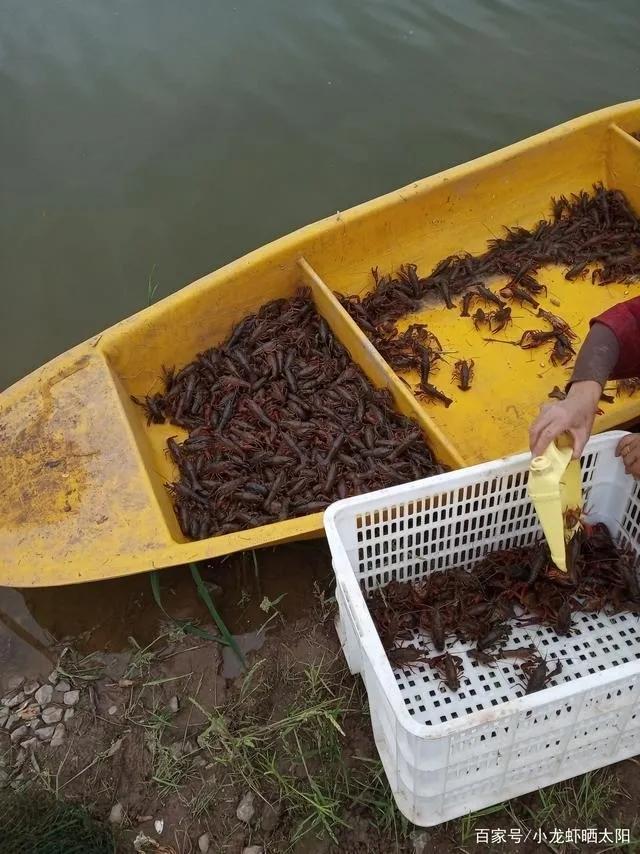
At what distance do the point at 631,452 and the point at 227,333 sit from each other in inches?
102

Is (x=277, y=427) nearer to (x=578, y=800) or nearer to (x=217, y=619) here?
(x=217, y=619)

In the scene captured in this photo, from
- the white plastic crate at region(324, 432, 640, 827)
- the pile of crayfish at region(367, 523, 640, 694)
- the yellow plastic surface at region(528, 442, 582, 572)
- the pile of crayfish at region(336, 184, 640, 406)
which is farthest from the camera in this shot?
the pile of crayfish at region(336, 184, 640, 406)

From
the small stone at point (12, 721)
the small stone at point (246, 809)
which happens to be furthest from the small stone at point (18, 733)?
the small stone at point (246, 809)

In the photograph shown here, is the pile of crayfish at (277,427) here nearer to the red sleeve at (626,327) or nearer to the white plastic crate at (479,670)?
the white plastic crate at (479,670)

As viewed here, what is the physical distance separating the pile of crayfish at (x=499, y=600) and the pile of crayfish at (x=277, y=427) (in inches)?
25.7

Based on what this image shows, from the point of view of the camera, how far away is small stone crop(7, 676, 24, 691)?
3.67 metres

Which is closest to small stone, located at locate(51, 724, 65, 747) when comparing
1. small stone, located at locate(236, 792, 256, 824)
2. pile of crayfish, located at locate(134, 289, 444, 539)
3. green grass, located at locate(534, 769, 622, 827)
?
small stone, located at locate(236, 792, 256, 824)

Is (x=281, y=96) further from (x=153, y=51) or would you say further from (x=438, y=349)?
(x=438, y=349)

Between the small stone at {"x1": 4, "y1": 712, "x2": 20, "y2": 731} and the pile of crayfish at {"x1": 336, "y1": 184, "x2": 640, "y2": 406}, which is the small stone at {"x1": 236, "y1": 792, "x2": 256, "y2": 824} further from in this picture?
the pile of crayfish at {"x1": 336, "y1": 184, "x2": 640, "y2": 406}

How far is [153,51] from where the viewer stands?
7953 mm

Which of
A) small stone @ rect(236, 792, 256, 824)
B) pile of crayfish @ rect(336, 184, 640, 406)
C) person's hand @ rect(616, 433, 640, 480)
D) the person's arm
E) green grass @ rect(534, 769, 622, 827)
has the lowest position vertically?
green grass @ rect(534, 769, 622, 827)

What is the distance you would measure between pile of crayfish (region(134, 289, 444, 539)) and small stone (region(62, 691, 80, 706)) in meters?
1.00

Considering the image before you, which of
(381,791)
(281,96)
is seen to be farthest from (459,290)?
(281,96)

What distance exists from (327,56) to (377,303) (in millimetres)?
4764
